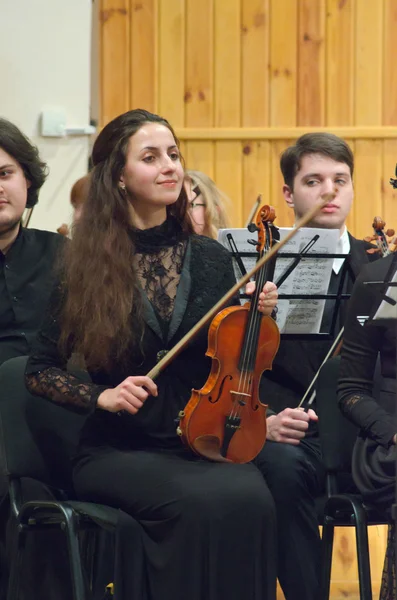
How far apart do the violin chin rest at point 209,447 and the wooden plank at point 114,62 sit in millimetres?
2158

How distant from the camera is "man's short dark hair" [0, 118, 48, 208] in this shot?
257cm

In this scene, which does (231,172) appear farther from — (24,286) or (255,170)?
(24,286)

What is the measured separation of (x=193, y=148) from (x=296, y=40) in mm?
554

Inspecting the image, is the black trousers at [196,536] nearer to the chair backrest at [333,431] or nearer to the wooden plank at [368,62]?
the chair backrest at [333,431]

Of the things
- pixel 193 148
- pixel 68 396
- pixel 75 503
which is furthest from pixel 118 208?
pixel 193 148

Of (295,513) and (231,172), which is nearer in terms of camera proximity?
(295,513)

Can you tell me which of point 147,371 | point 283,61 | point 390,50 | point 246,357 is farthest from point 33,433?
point 390,50

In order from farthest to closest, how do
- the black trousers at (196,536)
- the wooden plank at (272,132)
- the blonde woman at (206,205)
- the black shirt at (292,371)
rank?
1. the wooden plank at (272,132)
2. the blonde woman at (206,205)
3. the black shirt at (292,371)
4. the black trousers at (196,536)

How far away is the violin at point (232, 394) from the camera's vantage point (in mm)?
1915

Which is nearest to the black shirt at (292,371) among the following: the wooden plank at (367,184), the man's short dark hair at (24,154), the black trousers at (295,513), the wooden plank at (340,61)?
the black trousers at (295,513)

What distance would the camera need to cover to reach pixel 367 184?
3.77 metres

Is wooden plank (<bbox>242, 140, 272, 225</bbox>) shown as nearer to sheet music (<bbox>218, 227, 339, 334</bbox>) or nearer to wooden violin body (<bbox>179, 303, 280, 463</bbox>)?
sheet music (<bbox>218, 227, 339, 334</bbox>)

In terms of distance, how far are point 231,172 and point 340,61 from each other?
57 cm

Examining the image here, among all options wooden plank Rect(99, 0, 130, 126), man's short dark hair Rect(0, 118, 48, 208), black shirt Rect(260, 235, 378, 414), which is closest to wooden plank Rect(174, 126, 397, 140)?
wooden plank Rect(99, 0, 130, 126)
